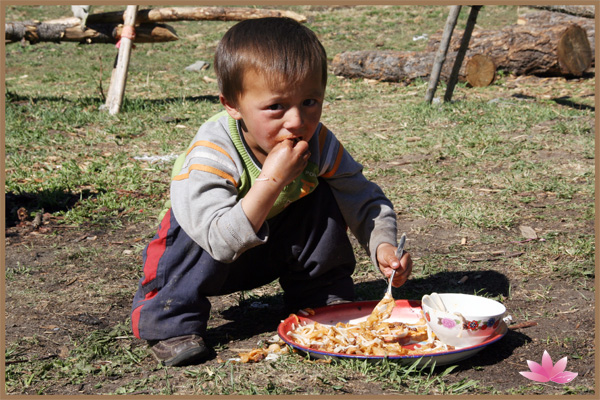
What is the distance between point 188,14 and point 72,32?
59.3 inches

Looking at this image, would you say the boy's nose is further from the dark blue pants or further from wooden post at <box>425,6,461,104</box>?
wooden post at <box>425,6,461,104</box>

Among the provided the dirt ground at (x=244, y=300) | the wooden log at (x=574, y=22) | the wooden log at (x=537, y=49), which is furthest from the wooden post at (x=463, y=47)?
the dirt ground at (x=244, y=300)

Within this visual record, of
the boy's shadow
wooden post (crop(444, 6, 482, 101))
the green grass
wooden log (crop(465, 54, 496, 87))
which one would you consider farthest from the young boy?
wooden log (crop(465, 54, 496, 87))

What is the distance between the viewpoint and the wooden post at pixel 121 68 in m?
7.46

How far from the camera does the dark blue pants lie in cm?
257

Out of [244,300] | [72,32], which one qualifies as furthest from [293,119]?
[72,32]

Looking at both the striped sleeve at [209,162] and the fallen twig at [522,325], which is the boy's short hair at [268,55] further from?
the fallen twig at [522,325]

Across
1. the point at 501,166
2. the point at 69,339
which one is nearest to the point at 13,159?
the point at 69,339

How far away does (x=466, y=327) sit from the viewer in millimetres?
2371

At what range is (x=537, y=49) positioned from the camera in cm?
930

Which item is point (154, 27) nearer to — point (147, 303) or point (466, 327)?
point (147, 303)

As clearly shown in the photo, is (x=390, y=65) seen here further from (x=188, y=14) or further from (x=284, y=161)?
(x=284, y=161)

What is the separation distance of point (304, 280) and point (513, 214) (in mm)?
1821

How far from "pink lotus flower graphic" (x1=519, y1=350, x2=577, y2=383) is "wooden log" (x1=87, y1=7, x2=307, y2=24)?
6.54 m
